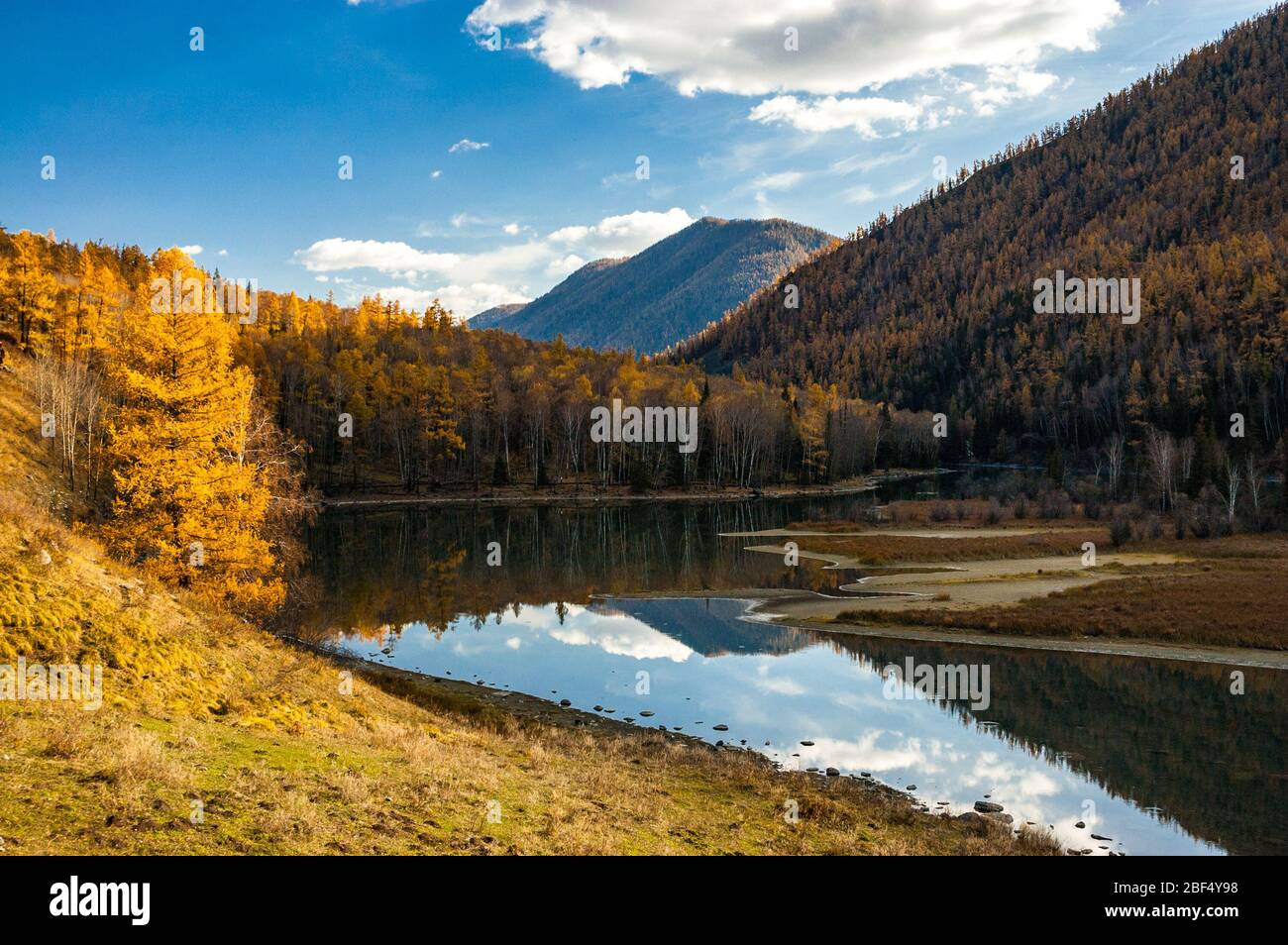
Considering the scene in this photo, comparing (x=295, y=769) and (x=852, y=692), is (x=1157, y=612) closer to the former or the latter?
(x=852, y=692)

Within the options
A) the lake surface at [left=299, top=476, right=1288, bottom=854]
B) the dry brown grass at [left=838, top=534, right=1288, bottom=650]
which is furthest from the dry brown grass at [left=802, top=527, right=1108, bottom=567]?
the dry brown grass at [left=838, top=534, right=1288, bottom=650]

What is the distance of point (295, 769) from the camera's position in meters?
12.5

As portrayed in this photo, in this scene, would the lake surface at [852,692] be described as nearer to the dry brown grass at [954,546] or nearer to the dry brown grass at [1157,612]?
the dry brown grass at [1157,612]

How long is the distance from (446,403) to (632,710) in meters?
97.9

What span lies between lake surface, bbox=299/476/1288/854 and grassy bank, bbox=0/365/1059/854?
314 centimetres

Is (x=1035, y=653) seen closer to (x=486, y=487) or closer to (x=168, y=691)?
(x=168, y=691)

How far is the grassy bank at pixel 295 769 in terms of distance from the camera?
31.1 feet

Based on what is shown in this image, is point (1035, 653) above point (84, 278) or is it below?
below

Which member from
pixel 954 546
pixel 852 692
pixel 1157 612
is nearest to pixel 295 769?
pixel 852 692

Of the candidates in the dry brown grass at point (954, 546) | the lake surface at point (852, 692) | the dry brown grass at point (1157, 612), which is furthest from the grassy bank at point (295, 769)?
the dry brown grass at point (954, 546)

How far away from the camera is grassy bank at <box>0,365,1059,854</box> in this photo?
31.1ft

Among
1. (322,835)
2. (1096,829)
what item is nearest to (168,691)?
(322,835)

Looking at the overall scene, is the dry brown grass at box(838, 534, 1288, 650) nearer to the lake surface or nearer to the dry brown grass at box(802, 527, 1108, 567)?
the lake surface

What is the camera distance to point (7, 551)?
52.6 ft
